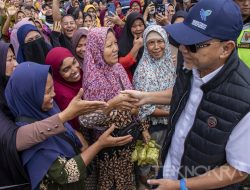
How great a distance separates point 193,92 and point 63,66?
1.44 meters

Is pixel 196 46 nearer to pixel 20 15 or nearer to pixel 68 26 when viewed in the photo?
pixel 68 26

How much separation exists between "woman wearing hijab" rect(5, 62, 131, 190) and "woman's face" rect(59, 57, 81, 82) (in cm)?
67

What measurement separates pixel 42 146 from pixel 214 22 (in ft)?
3.89

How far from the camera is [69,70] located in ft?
8.74

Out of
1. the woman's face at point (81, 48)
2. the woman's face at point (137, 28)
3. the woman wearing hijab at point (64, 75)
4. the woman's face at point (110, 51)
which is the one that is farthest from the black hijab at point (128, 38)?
the woman wearing hijab at point (64, 75)

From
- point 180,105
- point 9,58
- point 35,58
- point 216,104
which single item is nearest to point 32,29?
point 35,58

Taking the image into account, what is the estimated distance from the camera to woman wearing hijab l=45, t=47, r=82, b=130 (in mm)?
2602

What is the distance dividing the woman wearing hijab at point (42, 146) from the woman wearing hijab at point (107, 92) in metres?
0.54

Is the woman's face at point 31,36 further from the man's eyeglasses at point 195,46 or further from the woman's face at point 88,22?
the man's eyeglasses at point 195,46

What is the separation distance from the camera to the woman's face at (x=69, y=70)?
8.66 feet

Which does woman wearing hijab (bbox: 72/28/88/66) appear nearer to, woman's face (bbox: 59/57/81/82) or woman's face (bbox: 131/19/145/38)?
woman's face (bbox: 59/57/81/82)

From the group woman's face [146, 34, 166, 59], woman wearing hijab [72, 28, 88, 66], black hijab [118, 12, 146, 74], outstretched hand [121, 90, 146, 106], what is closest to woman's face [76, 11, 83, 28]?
black hijab [118, 12, 146, 74]

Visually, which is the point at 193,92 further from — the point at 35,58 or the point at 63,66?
the point at 35,58

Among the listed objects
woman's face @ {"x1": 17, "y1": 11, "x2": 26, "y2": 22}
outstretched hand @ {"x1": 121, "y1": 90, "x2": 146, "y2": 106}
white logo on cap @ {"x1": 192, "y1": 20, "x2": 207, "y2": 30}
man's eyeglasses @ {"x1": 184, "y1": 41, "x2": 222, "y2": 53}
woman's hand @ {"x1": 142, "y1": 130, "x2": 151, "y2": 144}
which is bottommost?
woman's hand @ {"x1": 142, "y1": 130, "x2": 151, "y2": 144}
